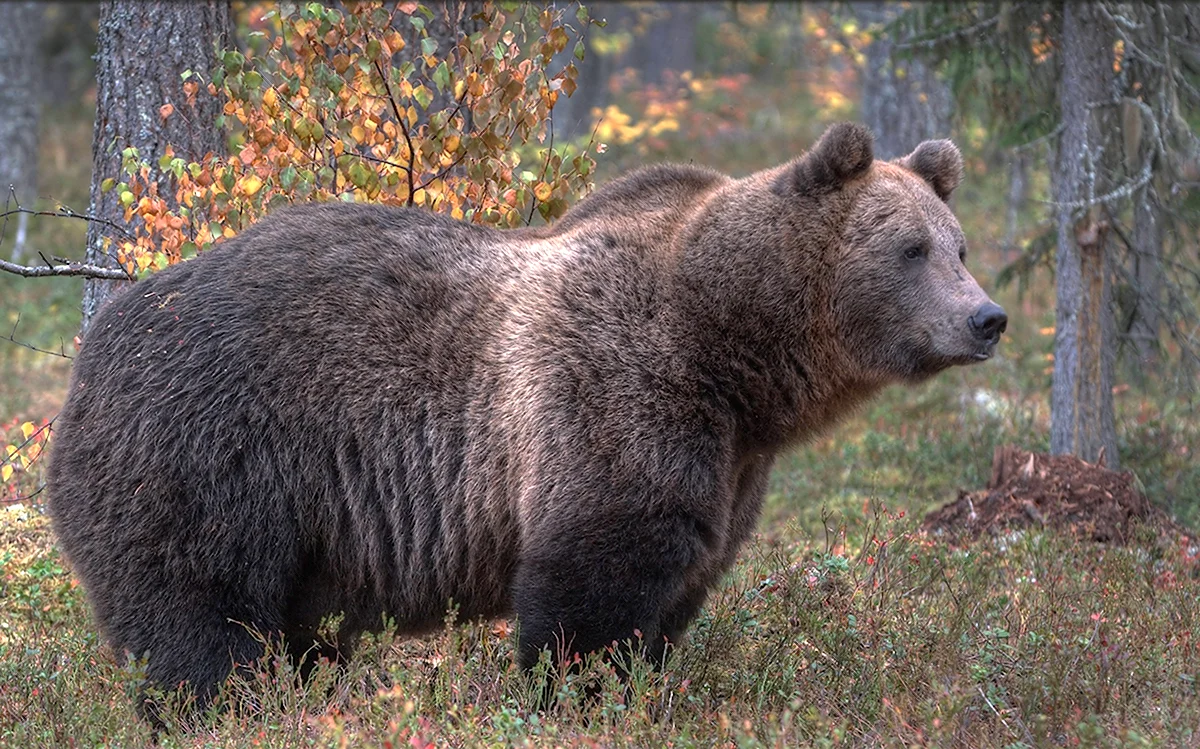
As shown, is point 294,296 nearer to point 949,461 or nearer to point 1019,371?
point 949,461

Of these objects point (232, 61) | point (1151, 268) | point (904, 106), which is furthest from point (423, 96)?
point (904, 106)

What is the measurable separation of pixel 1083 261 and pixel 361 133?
17.9 ft

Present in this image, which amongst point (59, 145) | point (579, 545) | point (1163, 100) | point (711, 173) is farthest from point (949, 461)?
point (59, 145)

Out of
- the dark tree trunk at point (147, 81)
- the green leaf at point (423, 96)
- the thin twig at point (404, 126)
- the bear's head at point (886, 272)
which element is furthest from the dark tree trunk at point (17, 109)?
the bear's head at point (886, 272)

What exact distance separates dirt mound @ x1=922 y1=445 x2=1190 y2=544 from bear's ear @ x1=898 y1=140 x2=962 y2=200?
10.5ft

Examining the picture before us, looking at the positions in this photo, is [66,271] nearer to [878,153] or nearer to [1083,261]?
[1083,261]

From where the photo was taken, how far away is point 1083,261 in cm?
943

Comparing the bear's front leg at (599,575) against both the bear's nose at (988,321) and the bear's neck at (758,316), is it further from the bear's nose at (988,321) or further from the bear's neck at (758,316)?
the bear's nose at (988,321)

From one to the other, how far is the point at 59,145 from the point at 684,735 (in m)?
20.1

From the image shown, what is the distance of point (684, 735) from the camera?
4.43 meters

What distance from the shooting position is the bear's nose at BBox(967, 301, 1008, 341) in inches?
201

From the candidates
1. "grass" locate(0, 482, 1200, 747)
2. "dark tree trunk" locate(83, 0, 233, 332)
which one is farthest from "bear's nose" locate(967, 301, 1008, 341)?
"dark tree trunk" locate(83, 0, 233, 332)

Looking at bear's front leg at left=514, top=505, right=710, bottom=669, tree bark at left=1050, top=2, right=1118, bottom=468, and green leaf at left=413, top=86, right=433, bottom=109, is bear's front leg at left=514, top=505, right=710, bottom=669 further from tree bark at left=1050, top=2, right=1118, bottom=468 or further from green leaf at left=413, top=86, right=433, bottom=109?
tree bark at left=1050, top=2, right=1118, bottom=468

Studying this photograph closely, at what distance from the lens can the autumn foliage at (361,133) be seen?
6.78m
